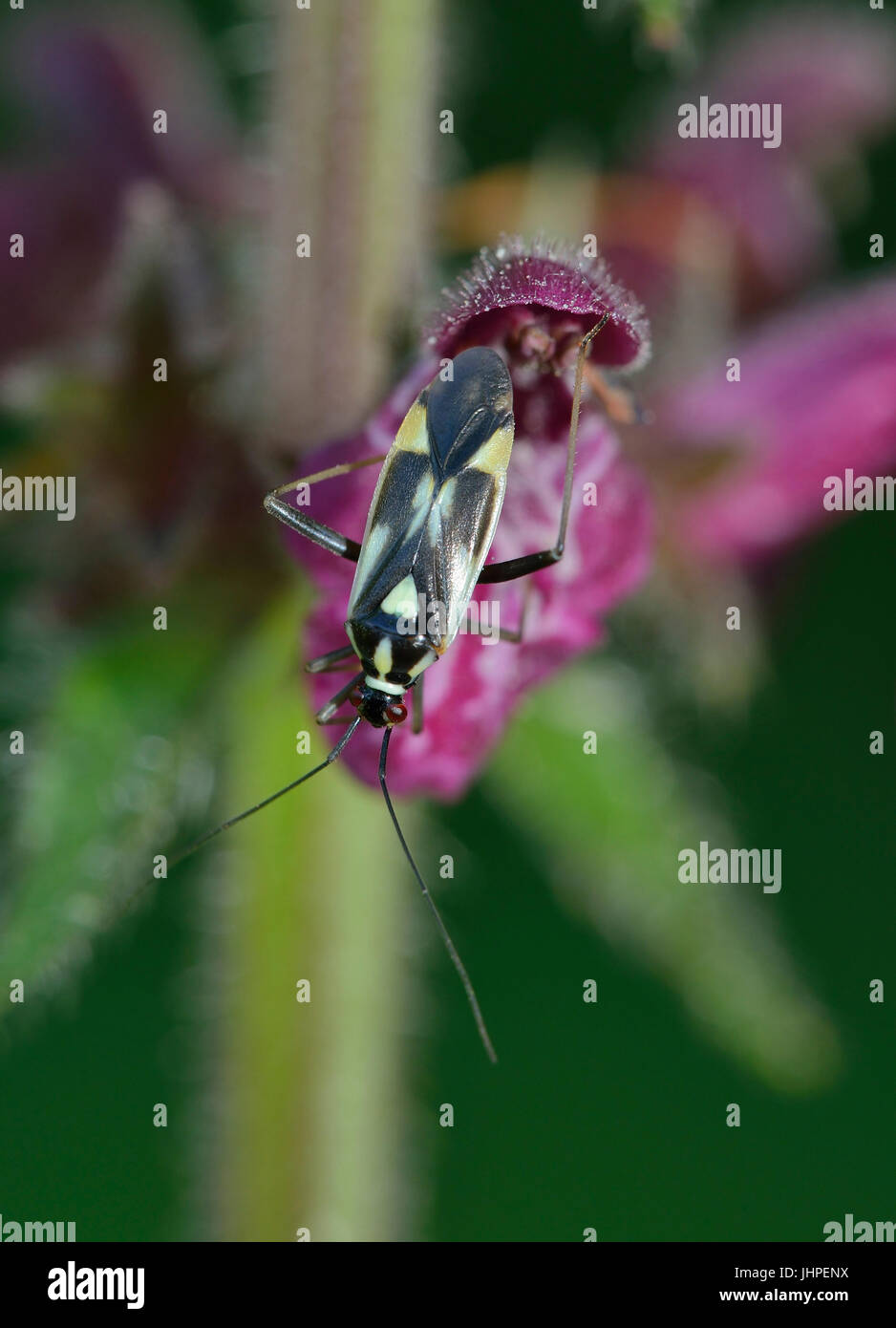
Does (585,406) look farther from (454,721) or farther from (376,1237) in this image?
(376,1237)

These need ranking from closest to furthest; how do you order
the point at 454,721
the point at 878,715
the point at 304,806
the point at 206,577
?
1. the point at 454,721
2. the point at 206,577
3. the point at 304,806
4. the point at 878,715

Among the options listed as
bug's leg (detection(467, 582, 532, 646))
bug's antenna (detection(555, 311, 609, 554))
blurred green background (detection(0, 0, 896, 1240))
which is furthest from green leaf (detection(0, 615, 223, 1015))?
blurred green background (detection(0, 0, 896, 1240))

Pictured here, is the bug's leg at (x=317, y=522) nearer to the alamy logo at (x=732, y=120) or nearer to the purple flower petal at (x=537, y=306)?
the purple flower petal at (x=537, y=306)

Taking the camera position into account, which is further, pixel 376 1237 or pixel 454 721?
pixel 376 1237

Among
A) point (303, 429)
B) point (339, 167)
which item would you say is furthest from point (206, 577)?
point (339, 167)

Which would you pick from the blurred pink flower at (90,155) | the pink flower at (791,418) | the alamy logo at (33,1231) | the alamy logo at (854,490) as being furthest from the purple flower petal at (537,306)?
the alamy logo at (33,1231)
